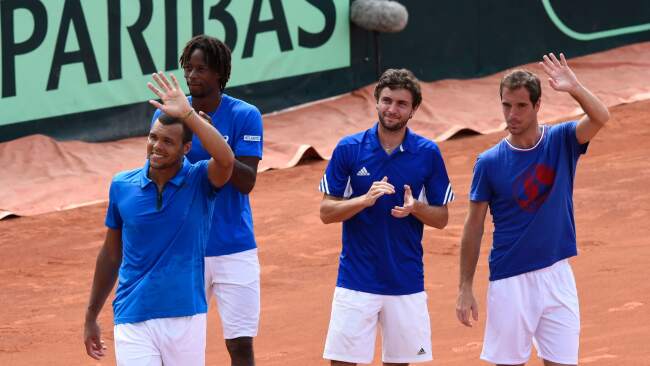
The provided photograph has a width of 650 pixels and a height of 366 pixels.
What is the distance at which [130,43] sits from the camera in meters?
15.1

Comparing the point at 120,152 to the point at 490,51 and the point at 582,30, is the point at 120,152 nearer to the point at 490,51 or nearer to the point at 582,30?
the point at 490,51

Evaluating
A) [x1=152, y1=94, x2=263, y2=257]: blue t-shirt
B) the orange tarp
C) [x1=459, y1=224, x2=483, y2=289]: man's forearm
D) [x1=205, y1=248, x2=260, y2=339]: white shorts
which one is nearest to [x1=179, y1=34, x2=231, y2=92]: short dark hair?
[x1=152, y1=94, x2=263, y2=257]: blue t-shirt

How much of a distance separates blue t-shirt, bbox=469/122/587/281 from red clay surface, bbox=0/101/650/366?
2.02 meters

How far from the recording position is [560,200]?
A: 656 centimetres

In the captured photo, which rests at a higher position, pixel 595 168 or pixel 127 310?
pixel 127 310

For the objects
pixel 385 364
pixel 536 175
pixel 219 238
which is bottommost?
pixel 385 364

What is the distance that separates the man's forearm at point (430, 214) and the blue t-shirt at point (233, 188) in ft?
3.12

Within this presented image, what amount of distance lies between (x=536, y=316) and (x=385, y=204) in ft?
3.13

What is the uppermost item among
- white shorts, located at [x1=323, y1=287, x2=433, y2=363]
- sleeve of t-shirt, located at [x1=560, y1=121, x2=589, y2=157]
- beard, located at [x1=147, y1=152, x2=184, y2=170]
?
beard, located at [x1=147, y1=152, x2=184, y2=170]

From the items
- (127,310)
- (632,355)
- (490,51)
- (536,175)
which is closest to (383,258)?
(536,175)

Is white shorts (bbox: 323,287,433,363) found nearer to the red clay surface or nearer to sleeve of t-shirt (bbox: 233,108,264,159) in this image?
sleeve of t-shirt (bbox: 233,108,264,159)

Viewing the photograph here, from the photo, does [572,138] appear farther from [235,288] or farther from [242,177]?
[235,288]

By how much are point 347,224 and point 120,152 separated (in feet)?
27.9

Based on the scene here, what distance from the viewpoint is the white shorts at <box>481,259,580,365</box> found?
653 centimetres
